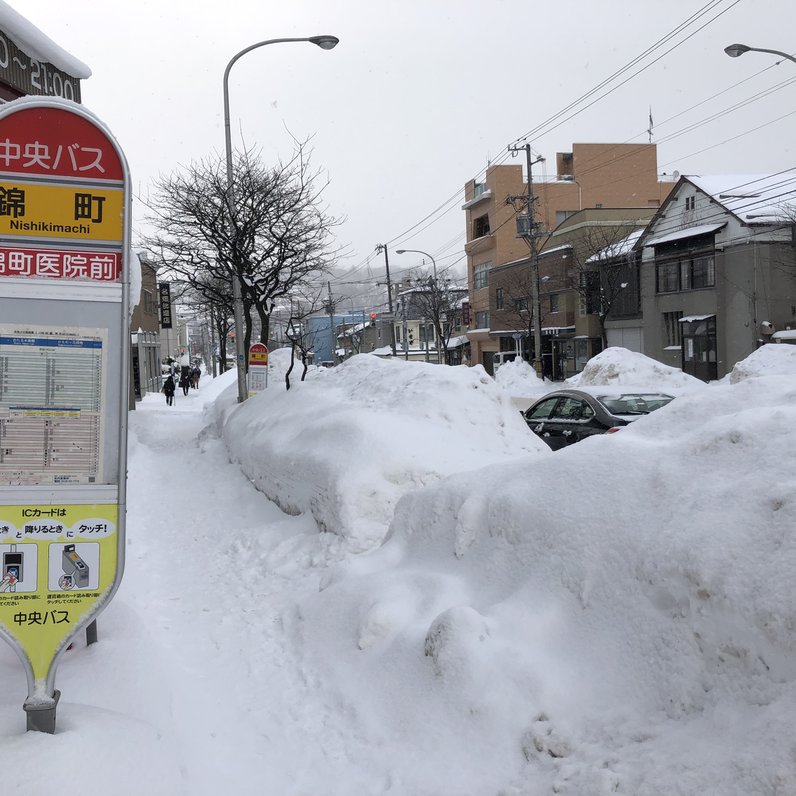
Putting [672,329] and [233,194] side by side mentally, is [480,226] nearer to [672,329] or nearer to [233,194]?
[672,329]

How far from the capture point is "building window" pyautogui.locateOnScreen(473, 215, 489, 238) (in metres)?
58.6

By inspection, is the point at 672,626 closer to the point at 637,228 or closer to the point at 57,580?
the point at 57,580

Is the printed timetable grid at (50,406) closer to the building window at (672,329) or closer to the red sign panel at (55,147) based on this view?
the red sign panel at (55,147)

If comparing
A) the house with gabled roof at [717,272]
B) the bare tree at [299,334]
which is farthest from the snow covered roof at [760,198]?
the bare tree at [299,334]

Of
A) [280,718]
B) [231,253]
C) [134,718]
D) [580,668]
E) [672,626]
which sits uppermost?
[231,253]

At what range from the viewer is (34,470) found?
131 inches

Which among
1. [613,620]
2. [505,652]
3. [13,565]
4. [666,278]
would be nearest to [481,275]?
[666,278]

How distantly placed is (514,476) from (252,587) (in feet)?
9.65

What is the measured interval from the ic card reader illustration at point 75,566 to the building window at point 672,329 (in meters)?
36.7

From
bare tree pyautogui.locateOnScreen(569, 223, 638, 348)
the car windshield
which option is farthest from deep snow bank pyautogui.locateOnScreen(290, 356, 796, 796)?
bare tree pyautogui.locateOnScreen(569, 223, 638, 348)

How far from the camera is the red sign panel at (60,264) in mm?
3328

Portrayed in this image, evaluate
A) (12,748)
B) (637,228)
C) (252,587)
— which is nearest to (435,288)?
(637,228)

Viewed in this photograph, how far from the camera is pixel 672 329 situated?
37375 mm

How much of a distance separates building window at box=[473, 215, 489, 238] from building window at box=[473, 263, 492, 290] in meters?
2.63
